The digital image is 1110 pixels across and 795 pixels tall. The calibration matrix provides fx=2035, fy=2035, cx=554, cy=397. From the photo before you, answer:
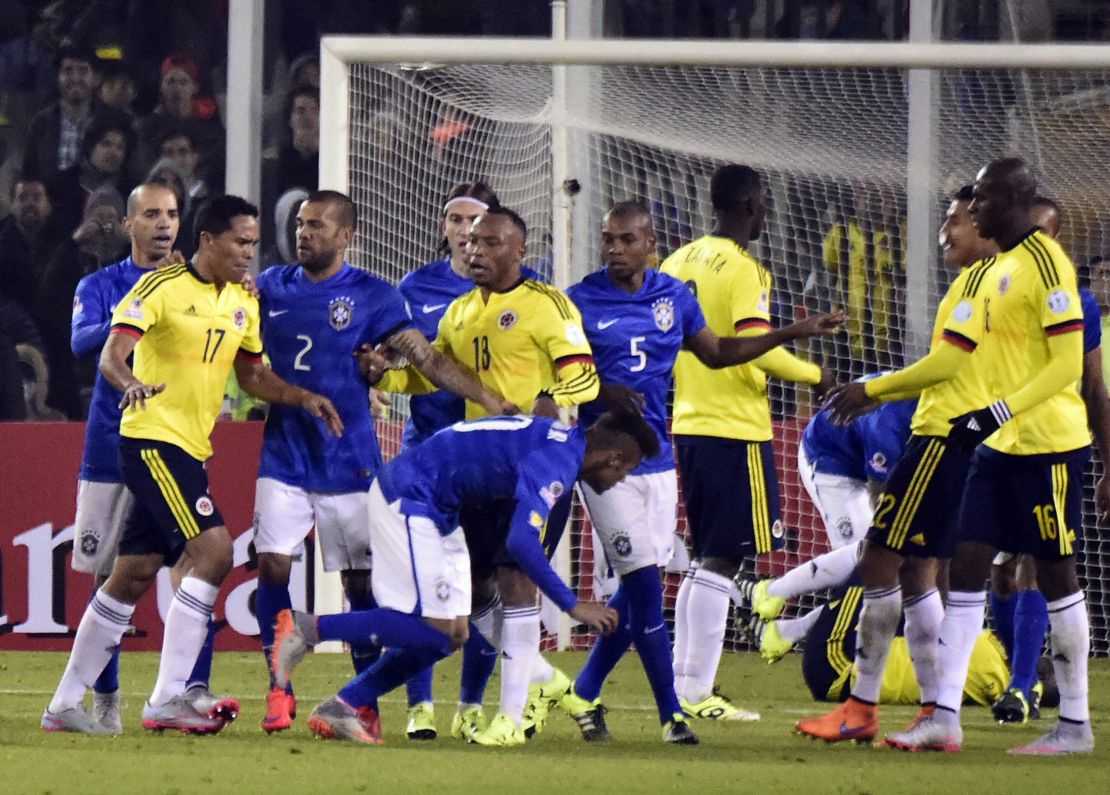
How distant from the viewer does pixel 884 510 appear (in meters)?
6.74

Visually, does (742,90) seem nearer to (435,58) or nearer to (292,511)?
(435,58)

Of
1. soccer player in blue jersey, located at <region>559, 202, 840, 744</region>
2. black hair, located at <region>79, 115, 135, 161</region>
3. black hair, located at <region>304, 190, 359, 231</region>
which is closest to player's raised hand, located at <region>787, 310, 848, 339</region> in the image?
soccer player in blue jersey, located at <region>559, 202, 840, 744</region>

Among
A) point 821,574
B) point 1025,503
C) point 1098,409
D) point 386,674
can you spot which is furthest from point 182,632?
point 821,574

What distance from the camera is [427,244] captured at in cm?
1041

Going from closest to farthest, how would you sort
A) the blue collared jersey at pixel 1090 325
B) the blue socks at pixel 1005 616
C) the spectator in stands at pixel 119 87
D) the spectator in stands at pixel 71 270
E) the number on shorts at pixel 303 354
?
the blue collared jersey at pixel 1090 325 < the number on shorts at pixel 303 354 < the blue socks at pixel 1005 616 < the spectator in stands at pixel 71 270 < the spectator in stands at pixel 119 87

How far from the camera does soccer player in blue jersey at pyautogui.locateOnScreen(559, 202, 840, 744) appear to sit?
707 centimetres

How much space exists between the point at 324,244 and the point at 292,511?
0.96 meters

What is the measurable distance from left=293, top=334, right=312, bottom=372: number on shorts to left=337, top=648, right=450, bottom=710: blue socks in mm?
1151

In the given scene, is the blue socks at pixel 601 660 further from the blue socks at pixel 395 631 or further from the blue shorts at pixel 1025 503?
the blue shorts at pixel 1025 503

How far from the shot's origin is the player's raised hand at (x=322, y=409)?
23.1 ft

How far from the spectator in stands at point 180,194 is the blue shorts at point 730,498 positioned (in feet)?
18.9

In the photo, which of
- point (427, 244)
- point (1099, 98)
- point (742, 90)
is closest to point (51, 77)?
point (427, 244)

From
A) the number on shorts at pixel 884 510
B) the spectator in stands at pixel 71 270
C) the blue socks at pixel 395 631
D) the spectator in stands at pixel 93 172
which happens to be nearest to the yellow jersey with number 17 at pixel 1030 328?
the number on shorts at pixel 884 510

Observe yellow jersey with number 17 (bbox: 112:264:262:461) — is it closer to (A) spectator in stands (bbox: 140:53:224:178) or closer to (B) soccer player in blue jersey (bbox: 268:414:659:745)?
(B) soccer player in blue jersey (bbox: 268:414:659:745)
